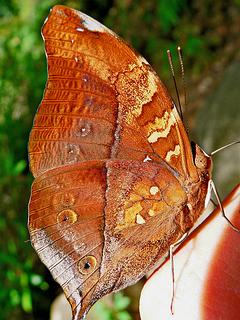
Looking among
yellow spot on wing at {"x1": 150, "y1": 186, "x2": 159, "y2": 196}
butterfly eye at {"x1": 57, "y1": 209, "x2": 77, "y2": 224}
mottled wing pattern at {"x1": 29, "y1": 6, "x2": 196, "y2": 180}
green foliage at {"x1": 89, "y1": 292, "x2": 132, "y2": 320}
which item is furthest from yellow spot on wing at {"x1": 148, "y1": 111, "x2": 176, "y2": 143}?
green foliage at {"x1": 89, "y1": 292, "x2": 132, "y2": 320}

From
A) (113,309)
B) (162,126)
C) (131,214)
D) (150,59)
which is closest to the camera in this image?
(162,126)

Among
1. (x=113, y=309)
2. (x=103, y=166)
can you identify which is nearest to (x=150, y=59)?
(x=113, y=309)

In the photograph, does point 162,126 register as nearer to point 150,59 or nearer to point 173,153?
point 173,153

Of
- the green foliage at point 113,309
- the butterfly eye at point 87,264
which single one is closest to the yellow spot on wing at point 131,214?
the butterfly eye at point 87,264

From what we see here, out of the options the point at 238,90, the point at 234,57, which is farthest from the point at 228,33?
the point at 238,90

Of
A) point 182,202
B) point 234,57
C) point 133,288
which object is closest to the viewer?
point 182,202

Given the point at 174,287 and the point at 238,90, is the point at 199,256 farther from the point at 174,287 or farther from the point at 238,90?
the point at 238,90
